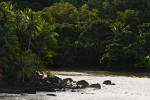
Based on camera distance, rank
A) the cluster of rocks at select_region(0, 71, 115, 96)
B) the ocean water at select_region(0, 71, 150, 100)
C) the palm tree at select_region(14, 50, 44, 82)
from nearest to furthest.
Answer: the ocean water at select_region(0, 71, 150, 100) → the cluster of rocks at select_region(0, 71, 115, 96) → the palm tree at select_region(14, 50, 44, 82)

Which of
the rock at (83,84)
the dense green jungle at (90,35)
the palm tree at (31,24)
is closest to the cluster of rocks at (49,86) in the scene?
the rock at (83,84)

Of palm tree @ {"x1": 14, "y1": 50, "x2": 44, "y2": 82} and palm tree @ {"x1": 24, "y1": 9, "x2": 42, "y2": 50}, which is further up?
palm tree @ {"x1": 24, "y1": 9, "x2": 42, "y2": 50}

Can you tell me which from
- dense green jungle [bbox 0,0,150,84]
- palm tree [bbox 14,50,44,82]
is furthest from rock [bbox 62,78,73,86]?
dense green jungle [bbox 0,0,150,84]

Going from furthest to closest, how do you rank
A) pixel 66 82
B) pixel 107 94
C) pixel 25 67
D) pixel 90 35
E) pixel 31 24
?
pixel 90 35
pixel 31 24
pixel 66 82
pixel 25 67
pixel 107 94

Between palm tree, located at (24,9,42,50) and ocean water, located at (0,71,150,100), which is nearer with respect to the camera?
ocean water, located at (0,71,150,100)

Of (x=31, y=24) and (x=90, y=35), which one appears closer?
(x=31, y=24)

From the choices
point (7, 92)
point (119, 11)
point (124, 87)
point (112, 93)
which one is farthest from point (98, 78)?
point (119, 11)

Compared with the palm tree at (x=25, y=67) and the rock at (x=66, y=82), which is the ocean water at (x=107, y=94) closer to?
the rock at (x=66, y=82)

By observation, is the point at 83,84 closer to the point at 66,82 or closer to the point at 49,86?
the point at 66,82

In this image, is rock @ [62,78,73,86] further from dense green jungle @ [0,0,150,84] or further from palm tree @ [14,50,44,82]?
dense green jungle @ [0,0,150,84]

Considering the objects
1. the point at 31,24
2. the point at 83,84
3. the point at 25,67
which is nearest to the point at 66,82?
the point at 83,84

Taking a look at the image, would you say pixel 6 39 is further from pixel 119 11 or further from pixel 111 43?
pixel 119 11

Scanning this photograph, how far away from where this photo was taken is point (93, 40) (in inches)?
3526

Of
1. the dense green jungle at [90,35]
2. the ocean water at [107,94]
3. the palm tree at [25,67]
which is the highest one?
the dense green jungle at [90,35]
